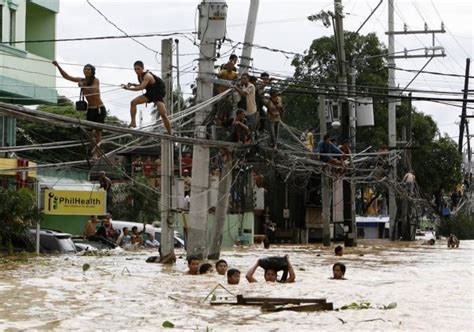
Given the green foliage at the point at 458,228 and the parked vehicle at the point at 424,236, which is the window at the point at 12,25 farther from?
the green foliage at the point at 458,228

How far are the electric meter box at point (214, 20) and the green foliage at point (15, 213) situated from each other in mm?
6478

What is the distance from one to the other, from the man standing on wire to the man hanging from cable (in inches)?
19.5

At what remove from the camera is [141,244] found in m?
34.1

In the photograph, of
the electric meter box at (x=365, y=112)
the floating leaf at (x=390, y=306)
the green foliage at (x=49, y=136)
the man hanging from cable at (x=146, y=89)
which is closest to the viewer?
the floating leaf at (x=390, y=306)

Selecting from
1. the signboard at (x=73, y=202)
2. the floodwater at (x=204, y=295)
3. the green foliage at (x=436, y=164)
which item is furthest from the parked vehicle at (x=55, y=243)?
the green foliage at (x=436, y=164)

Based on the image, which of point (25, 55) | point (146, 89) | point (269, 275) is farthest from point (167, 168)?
point (25, 55)

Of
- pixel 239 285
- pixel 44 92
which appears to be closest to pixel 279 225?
pixel 44 92

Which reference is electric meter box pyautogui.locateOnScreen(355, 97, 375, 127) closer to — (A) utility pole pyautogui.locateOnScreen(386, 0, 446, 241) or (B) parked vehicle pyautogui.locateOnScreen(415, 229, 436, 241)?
(A) utility pole pyautogui.locateOnScreen(386, 0, 446, 241)

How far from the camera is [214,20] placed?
2355 cm

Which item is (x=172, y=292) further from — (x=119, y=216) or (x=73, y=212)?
(x=119, y=216)

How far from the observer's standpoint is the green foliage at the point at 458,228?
6394 centimetres

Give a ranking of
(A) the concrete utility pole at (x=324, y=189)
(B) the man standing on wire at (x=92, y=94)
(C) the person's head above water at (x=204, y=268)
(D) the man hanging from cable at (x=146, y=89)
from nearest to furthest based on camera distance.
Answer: (B) the man standing on wire at (x=92, y=94)
(D) the man hanging from cable at (x=146, y=89)
(C) the person's head above water at (x=204, y=268)
(A) the concrete utility pole at (x=324, y=189)

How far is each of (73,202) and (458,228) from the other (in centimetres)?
4007

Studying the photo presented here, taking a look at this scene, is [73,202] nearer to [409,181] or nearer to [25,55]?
[25,55]
